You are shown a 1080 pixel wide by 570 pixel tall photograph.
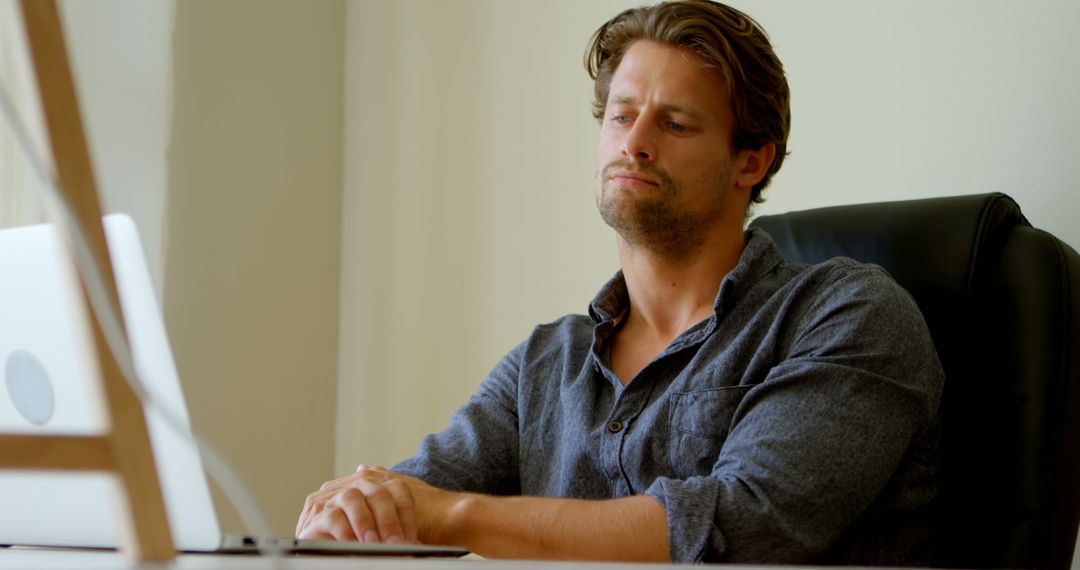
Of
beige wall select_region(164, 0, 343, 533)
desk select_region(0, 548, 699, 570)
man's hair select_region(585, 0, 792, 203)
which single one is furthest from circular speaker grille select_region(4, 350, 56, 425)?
beige wall select_region(164, 0, 343, 533)

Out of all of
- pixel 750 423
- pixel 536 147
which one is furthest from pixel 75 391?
pixel 536 147

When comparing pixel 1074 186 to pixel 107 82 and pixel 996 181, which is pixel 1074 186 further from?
pixel 107 82

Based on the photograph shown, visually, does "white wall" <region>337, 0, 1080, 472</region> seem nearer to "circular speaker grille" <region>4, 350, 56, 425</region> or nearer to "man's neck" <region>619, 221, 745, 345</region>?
"man's neck" <region>619, 221, 745, 345</region>

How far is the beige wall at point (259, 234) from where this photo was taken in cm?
240

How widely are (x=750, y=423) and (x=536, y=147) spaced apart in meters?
1.23

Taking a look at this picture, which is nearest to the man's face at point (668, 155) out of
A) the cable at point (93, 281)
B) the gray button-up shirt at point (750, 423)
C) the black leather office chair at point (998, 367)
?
the gray button-up shirt at point (750, 423)

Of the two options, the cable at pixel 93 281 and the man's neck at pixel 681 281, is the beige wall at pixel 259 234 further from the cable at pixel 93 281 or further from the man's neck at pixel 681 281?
the cable at pixel 93 281

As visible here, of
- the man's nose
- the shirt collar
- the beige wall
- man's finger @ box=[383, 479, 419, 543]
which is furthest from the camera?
the beige wall

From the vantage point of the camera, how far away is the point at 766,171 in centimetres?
168

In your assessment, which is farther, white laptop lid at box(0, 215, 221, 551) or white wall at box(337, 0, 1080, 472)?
white wall at box(337, 0, 1080, 472)

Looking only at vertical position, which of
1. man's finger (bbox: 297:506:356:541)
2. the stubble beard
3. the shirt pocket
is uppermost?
the stubble beard

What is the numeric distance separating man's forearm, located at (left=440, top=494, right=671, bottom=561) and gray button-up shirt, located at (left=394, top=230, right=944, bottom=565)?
28 mm

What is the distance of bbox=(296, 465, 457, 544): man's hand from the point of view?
3.99 feet

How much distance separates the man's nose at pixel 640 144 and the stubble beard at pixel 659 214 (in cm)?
2
